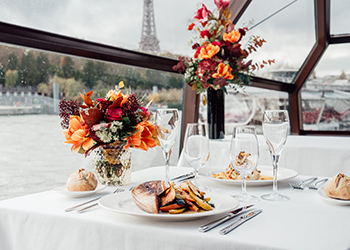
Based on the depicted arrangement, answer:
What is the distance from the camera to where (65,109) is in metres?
1.24

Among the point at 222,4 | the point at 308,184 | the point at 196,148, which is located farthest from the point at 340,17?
the point at 196,148

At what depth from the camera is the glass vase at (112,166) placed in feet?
4.07

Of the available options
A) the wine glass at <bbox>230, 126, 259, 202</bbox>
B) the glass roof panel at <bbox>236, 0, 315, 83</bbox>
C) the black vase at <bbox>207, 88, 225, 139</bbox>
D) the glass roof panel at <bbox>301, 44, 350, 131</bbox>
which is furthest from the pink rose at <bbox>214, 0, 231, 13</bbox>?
the glass roof panel at <bbox>301, 44, 350, 131</bbox>

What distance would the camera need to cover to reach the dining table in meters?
0.73

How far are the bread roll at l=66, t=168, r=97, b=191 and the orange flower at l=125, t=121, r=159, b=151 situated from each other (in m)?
0.15

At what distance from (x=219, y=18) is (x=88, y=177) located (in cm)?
127

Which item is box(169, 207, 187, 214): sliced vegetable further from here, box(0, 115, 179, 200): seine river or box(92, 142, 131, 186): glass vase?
box(0, 115, 179, 200): seine river

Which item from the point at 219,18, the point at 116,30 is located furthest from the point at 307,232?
the point at 116,30

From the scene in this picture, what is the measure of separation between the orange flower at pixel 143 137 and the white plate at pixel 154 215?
0.24 m

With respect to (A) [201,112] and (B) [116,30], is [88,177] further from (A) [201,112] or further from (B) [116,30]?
(A) [201,112]

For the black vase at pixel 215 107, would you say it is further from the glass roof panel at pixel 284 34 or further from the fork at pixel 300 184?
the glass roof panel at pixel 284 34

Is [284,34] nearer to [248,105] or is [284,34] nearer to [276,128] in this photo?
[248,105]

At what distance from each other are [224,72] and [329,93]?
3682mm

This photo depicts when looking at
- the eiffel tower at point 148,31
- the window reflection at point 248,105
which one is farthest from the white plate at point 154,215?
the window reflection at point 248,105
